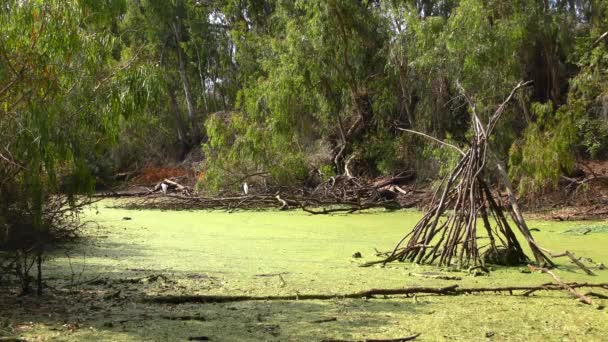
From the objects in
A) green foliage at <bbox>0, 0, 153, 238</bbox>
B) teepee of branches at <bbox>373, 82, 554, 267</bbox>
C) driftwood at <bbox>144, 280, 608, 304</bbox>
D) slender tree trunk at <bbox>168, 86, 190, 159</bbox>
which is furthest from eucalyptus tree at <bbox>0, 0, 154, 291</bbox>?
slender tree trunk at <bbox>168, 86, 190, 159</bbox>

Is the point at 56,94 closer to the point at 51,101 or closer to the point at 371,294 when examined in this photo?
the point at 51,101

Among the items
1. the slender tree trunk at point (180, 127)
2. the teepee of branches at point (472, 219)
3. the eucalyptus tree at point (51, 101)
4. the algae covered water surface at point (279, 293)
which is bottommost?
the algae covered water surface at point (279, 293)

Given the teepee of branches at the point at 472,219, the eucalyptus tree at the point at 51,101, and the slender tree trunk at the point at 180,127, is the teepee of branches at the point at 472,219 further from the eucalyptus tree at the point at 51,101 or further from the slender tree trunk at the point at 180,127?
the slender tree trunk at the point at 180,127

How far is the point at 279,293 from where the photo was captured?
4.48 metres

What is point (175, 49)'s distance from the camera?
79.0 feet

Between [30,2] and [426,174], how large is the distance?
1021 centimetres

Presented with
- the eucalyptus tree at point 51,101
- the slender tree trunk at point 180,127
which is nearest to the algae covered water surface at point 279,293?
the eucalyptus tree at point 51,101

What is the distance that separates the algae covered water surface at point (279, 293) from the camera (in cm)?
351

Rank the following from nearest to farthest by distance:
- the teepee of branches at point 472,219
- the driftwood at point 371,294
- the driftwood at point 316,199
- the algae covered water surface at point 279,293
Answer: the algae covered water surface at point 279,293 < the driftwood at point 371,294 < the teepee of branches at point 472,219 < the driftwood at point 316,199

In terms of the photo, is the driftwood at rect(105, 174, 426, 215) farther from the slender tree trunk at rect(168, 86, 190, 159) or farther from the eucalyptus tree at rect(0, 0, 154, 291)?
the slender tree trunk at rect(168, 86, 190, 159)

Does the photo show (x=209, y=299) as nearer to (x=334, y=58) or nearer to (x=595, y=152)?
(x=595, y=152)

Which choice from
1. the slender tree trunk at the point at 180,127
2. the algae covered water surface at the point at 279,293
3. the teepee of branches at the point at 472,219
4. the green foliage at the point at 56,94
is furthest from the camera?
the slender tree trunk at the point at 180,127

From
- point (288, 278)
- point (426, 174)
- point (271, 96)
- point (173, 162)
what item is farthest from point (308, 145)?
point (288, 278)

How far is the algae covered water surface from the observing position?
351 cm
